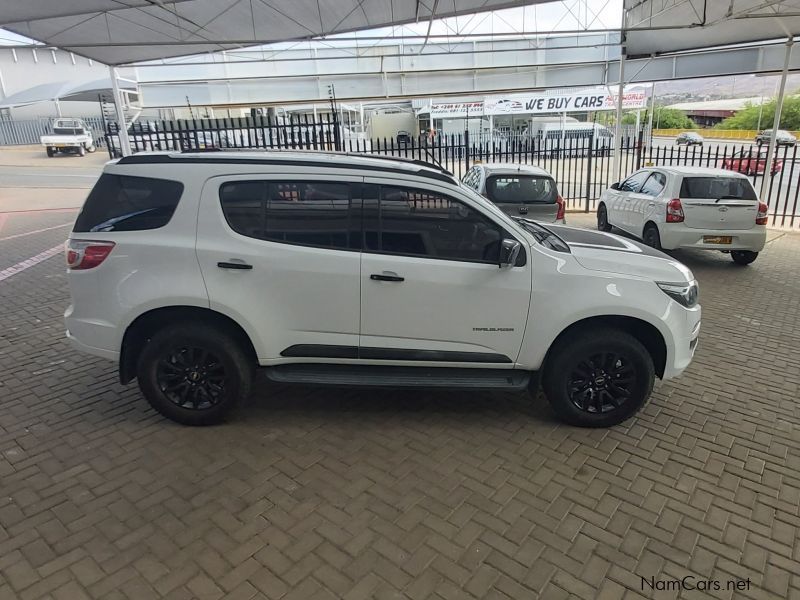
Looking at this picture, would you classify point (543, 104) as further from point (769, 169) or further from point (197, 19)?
point (197, 19)

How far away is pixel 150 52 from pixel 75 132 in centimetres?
2129

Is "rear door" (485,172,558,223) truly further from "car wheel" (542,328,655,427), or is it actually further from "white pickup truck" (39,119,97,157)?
"white pickup truck" (39,119,97,157)

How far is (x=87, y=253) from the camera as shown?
371 centimetres

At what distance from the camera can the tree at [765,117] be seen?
175ft

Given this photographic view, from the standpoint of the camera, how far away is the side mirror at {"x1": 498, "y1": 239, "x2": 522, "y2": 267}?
3557 mm

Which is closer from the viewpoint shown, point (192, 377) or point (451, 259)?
point (451, 259)

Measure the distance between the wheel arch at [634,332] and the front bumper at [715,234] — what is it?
5.25 meters

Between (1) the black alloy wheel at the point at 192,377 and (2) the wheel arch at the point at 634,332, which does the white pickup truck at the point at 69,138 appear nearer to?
(1) the black alloy wheel at the point at 192,377

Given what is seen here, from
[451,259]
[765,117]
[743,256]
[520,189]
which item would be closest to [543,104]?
[743,256]

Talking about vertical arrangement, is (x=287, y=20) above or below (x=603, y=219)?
above

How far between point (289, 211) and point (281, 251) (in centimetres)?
29

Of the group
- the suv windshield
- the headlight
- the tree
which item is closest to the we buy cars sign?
the suv windshield

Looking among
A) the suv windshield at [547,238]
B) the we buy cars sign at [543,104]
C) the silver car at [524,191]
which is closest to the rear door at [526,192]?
the silver car at [524,191]

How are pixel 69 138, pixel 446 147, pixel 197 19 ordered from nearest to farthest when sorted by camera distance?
pixel 197 19 < pixel 446 147 < pixel 69 138
